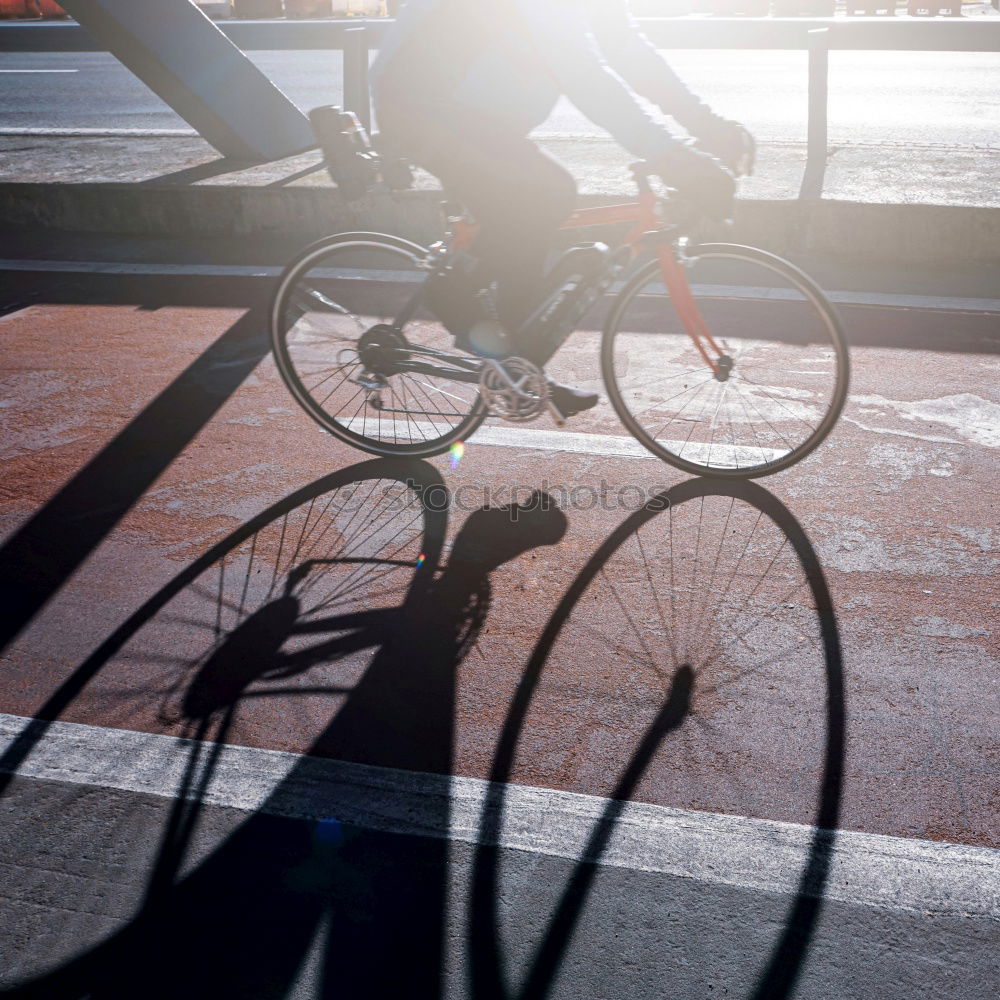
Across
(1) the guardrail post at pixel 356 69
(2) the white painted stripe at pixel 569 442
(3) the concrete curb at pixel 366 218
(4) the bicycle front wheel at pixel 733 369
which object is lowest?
(2) the white painted stripe at pixel 569 442

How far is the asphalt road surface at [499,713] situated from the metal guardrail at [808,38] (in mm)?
2538

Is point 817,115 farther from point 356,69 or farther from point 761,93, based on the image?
point 761,93

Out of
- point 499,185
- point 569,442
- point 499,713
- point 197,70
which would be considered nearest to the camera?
point 499,713

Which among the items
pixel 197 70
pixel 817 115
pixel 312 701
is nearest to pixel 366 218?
pixel 197 70

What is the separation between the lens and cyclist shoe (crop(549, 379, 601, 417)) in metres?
3.87

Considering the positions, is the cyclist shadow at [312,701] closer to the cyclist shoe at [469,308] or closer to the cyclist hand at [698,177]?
the cyclist shoe at [469,308]

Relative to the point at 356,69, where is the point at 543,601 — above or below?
below

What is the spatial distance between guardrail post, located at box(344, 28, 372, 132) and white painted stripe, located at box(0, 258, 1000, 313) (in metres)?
1.60

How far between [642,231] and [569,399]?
0.65 m

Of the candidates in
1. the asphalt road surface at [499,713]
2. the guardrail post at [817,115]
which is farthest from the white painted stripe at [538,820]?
the guardrail post at [817,115]

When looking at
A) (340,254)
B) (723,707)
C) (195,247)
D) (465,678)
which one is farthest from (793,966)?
(195,247)

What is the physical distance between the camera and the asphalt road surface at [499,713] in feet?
7.03

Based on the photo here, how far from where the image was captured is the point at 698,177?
3236mm

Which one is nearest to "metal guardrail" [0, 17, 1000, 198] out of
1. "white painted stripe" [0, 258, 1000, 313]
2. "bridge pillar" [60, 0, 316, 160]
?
"bridge pillar" [60, 0, 316, 160]
